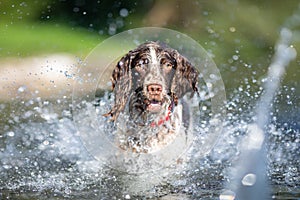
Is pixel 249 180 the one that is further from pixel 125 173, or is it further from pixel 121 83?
pixel 121 83

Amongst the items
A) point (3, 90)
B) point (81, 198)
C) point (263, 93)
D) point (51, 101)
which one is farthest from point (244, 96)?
point (81, 198)

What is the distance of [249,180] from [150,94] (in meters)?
0.98

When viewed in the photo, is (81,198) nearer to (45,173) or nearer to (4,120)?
(45,173)

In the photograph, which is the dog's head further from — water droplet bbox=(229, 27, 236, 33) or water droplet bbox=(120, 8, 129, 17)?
water droplet bbox=(229, 27, 236, 33)

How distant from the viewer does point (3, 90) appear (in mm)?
8508

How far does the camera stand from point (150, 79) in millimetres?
4641

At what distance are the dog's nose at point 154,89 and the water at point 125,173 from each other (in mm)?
657

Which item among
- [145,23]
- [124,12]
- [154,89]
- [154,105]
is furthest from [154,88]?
[124,12]

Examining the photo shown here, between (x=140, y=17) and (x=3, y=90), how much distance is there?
381 cm

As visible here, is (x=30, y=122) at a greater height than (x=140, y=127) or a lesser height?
greater

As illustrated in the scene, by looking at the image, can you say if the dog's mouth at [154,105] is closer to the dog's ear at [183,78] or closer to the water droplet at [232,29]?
the dog's ear at [183,78]

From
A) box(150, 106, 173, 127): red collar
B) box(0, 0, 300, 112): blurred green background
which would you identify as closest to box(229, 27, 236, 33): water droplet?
box(0, 0, 300, 112): blurred green background

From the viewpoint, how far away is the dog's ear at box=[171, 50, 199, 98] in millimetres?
4879

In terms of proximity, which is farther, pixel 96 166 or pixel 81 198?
pixel 96 166
